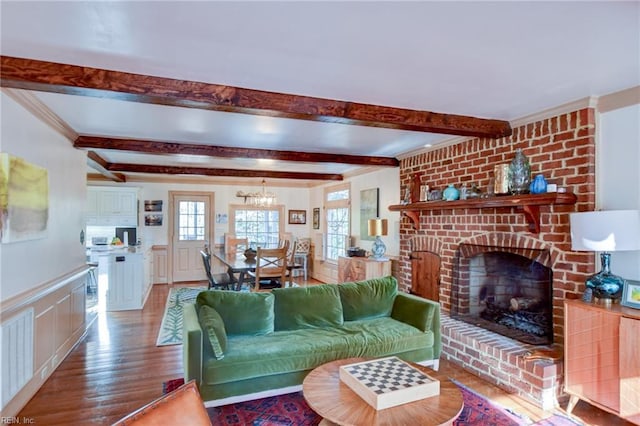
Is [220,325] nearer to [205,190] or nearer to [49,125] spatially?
[49,125]

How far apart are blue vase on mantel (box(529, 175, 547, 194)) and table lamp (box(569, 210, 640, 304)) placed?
0.47 meters

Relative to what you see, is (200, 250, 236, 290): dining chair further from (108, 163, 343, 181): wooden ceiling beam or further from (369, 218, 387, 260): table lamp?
(369, 218, 387, 260): table lamp

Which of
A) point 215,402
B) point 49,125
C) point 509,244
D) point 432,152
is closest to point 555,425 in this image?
point 509,244

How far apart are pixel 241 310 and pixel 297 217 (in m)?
5.87

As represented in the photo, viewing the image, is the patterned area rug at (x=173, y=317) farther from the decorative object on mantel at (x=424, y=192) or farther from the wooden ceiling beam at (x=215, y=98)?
the decorative object on mantel at (x=424, y=192)

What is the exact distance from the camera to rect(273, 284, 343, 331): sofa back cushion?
3361mm

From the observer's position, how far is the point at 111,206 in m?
7.13

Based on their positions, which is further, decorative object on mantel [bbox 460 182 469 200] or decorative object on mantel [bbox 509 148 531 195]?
decorative object on mantel [bbox 460 182 469 200]

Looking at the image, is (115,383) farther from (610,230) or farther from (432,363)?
(610,230)

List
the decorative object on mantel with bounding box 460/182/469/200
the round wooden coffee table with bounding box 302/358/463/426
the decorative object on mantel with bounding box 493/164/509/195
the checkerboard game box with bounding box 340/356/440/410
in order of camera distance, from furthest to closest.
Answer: the decorative object on mantel with bounding box 460/182/469/200, the decorative object on mantel with bounding box 493/164/509/195, the checkerboard game box with bounding box 340/356/440/410, the round wooden coffee table with bounding box 302/358/463/426

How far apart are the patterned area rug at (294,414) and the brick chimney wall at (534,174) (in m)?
0.85

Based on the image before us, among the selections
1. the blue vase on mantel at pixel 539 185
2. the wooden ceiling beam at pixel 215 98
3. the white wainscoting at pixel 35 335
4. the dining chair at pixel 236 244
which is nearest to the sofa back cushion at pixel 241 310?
the white wainscoting at pixel 35 335

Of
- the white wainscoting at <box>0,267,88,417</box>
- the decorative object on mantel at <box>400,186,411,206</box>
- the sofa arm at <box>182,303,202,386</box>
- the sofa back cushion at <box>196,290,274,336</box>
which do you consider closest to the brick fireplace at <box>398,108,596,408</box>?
the decorative object on mantel at <box>400,186,411,206</box>

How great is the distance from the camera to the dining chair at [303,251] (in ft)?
28.3
